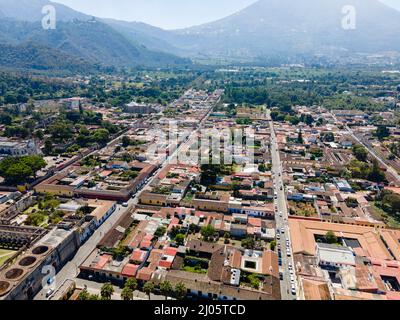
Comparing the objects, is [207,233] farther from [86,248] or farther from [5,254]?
[5,254]

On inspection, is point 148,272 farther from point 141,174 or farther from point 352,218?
point 352,218

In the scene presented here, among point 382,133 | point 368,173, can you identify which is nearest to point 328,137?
point 382,133

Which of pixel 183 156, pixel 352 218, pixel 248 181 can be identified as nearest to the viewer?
pixel 352 218

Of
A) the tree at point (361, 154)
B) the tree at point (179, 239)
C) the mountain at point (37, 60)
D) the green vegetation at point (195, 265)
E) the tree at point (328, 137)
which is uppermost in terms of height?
the mountain at point (37, 60)

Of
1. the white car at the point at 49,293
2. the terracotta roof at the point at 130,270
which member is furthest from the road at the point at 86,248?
the terracotta roof at the point at 130,270

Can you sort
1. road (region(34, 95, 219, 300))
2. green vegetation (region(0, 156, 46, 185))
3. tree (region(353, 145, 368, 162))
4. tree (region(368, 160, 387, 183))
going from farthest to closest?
tree (region(353, 145, 368, 162))
tree (region(368, 160, 387, 183))
green vegetation (region(0, 156, 46, 185))
road (region(34, 95, 219, 300))

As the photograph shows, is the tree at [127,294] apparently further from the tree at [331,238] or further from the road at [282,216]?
the tree at [331,238]

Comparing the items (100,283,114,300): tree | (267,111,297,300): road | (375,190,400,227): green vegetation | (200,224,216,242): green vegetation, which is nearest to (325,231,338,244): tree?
(267,111,297,300): road

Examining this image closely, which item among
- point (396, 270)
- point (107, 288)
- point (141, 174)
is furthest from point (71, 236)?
point (396, 270)

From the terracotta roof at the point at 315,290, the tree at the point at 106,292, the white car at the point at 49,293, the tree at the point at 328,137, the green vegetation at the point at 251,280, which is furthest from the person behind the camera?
the tree at the point at 328,137

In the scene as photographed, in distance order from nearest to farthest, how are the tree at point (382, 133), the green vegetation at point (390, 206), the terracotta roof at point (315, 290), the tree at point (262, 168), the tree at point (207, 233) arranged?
1. the terracotta roof at point (315, 290)
2. the tree at point (207, 233)
3. the green vegetation at point (390, 206)
4. the tree at point (262, 168)
5. the tree at point (382, 133)

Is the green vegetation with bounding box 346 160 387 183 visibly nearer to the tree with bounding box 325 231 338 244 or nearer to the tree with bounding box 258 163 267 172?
the tree with bounding box 258 163 267 172
